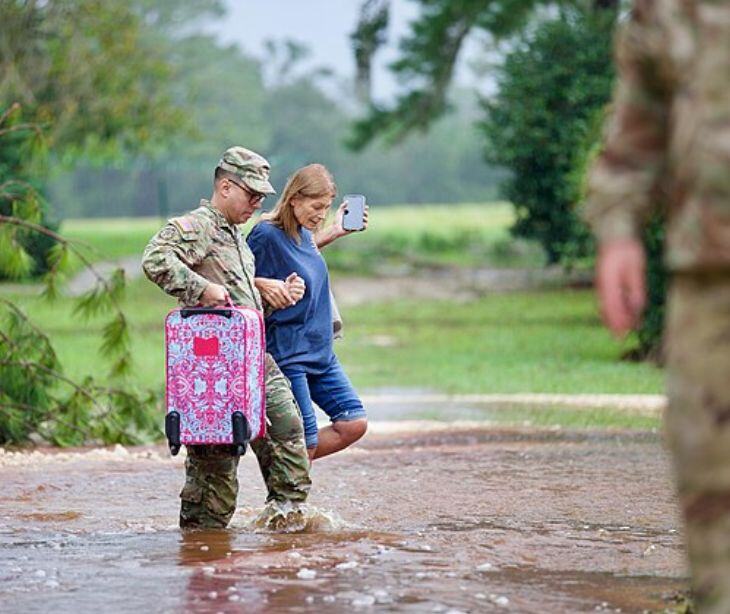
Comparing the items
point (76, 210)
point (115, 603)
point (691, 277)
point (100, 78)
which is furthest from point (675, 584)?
point (76, 210)

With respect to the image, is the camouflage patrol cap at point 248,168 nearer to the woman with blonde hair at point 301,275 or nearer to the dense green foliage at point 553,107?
the woman with blonde hair at point 301,275

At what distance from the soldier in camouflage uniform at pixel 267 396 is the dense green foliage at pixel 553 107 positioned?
17.8 meters

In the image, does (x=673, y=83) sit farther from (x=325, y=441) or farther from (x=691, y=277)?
(x=325, y=441)

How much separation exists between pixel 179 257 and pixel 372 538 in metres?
1.41

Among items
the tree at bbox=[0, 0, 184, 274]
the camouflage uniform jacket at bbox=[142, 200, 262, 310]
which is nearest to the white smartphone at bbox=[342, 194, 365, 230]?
the camouflage uniform jacket at bbox=[142, 200, 262, 310]

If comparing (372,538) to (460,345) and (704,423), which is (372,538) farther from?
(460,345)

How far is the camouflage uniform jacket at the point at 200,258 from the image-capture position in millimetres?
7371

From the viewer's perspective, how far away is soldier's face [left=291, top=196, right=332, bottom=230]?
7977 millimetres

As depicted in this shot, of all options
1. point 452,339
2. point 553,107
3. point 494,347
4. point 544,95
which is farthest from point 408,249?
point 494,347

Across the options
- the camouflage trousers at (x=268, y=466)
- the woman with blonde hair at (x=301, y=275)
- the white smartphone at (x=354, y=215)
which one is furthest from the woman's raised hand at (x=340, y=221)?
the camouflage trousers at (x=268, y=466)

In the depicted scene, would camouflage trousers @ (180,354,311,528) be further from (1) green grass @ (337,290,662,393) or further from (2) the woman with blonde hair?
(1) green grass @ (337,290,662,393)

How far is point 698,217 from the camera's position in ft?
14.0

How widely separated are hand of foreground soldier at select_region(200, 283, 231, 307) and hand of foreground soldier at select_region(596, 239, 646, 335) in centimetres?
317

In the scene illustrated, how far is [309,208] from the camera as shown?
7.98 metres
